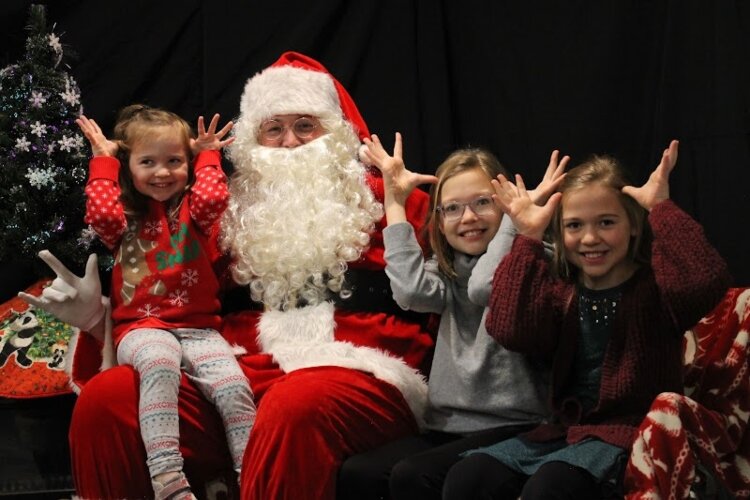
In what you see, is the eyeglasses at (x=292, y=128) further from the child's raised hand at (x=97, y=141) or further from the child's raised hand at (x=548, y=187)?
the child's raised hand at (x=548, y=187)

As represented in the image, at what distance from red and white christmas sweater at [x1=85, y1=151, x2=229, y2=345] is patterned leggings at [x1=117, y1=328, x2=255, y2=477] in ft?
0.30

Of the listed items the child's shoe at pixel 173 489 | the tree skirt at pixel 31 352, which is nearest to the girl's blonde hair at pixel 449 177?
the child's shoe at pixel 173 489

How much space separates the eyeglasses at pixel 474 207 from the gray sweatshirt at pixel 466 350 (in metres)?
0.10

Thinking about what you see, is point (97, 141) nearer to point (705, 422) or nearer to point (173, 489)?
point (173, 489)

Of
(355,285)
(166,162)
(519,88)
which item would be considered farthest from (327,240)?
(519,88)

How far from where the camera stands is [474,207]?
10.1 feet

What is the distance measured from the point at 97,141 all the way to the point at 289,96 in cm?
70

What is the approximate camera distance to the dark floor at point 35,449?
11.1ft

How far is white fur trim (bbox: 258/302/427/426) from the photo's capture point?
3.06 metres

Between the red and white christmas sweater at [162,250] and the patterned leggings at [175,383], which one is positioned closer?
the patterned leggings at [175,383]

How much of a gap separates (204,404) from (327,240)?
0.69 m

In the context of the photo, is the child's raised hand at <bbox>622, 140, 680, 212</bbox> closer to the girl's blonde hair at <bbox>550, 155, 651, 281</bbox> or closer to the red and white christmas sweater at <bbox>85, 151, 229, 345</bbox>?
the girl's blonde hair at <bbox>550, 155, 651, 281</bbox>

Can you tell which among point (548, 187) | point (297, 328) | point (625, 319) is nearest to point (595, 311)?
point (625, 319)

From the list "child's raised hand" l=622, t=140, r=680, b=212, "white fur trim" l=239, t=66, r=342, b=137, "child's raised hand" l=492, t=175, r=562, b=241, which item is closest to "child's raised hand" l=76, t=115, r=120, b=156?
"white fur trim" l=239, t=66, r=342, b=137
